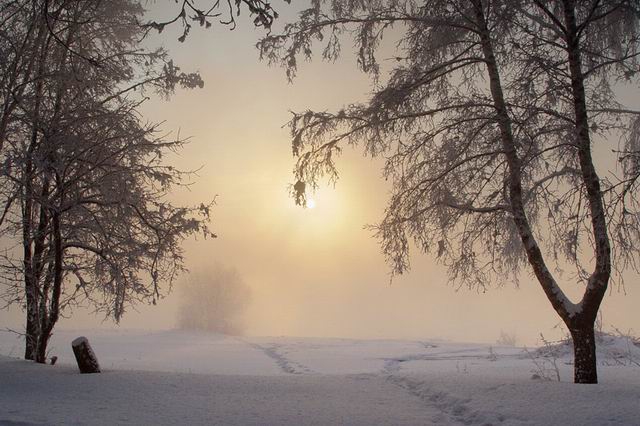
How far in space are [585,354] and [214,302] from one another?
43.4 metres

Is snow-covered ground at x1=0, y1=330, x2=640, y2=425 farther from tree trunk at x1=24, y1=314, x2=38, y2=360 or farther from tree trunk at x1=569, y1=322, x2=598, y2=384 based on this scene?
tree trunk at x1=24, y1=314, x2=38, y2=360

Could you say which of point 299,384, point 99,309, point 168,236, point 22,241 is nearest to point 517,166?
point 299,384

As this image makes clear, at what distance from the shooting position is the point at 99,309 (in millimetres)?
9141

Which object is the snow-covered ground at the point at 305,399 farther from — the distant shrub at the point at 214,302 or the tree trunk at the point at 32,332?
the distant shrub at the point at 214,302

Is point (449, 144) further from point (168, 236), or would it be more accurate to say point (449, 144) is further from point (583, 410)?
point (168, 236)

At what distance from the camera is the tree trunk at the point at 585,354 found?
241 inches

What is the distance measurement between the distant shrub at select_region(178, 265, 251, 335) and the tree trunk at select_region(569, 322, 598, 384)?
4176 centimetres

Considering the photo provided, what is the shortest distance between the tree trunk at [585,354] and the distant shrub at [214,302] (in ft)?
137

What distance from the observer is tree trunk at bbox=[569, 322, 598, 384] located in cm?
612

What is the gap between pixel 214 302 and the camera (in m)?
46.4

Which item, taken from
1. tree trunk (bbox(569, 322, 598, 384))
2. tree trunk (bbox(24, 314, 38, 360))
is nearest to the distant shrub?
tree trunk (bbox(24, 314, 38, 360))

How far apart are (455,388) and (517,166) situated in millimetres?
3329

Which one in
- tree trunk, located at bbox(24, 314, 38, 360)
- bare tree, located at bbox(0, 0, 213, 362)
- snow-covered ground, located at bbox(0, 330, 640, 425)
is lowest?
snow-covered ground, located at bbox(0, 330, 640, 425)

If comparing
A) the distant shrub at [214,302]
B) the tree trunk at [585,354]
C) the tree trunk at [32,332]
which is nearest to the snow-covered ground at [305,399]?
the tree trunk at [585,354]
